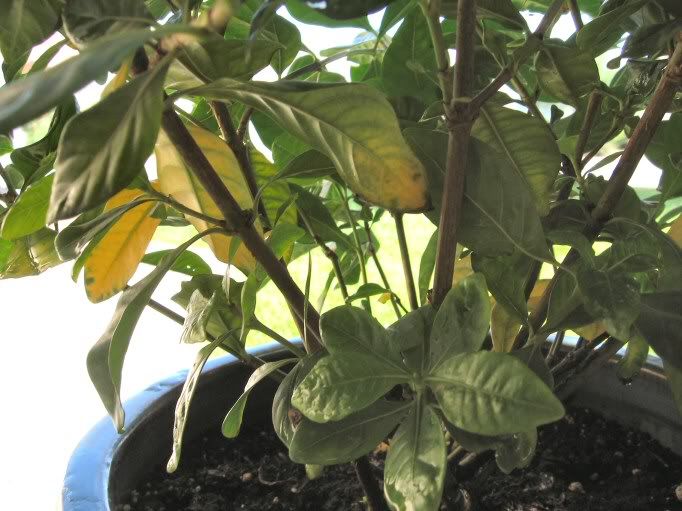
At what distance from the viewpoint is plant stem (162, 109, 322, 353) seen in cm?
36

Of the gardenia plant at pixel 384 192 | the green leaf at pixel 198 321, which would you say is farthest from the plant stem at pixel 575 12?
the green leaf at pixel 198 321

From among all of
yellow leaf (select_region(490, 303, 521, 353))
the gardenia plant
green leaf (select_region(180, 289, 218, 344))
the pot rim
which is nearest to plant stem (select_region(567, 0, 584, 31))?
→ the gardenia plant

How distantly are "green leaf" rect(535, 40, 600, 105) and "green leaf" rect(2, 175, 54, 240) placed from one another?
293 mm

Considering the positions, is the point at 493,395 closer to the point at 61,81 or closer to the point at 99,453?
the point at 61,81

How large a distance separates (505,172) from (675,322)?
12 centimetres

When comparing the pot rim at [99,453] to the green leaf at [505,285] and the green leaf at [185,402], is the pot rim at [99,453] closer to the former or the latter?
the green leaf at [185,402]

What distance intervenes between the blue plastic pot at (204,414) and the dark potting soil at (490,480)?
0.05ft

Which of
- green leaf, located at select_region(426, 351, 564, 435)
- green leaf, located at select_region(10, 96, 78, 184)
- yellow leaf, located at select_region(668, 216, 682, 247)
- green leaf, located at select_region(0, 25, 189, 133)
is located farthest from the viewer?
yellow leaf, located at select_region(668, 216, 682, 247)

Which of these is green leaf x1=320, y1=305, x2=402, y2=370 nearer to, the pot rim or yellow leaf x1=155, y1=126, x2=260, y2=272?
yellow leaf x1=155, y1=126, x2=260, y2=272

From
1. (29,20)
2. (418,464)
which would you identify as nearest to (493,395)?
(418,464)

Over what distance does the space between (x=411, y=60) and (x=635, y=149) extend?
15 cm

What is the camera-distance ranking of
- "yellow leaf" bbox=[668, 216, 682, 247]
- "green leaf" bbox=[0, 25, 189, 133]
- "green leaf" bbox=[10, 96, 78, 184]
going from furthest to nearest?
"yellow leaf" bbox=[668, 216, 682, 247] < "green leaf" bbox=[10, 96, 78, 184] < "green leaf" bbox=[0, 25, 189, 133]

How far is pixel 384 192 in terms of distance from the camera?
339 millimetres

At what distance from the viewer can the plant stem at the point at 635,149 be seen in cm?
38
